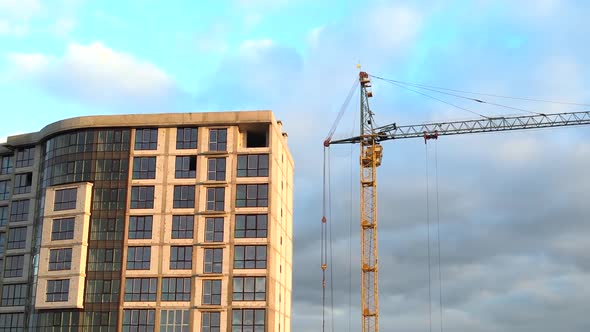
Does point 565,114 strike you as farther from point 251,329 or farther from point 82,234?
point 82,234

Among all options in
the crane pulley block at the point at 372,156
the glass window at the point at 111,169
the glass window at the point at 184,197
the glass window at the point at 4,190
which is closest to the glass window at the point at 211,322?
the glass window at the point at 184,197

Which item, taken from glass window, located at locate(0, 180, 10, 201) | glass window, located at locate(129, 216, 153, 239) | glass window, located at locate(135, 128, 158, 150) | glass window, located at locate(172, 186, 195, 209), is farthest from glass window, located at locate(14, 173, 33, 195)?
glass window, located at locate(172, 186, 195, 209)

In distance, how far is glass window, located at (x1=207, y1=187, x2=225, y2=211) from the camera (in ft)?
316

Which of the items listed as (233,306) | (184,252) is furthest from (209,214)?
(233,306)

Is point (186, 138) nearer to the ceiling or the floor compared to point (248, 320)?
→ nearer to the ceiling

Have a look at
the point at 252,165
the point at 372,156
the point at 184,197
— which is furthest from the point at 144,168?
the point at 372,156

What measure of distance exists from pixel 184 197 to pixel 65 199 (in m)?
15.6

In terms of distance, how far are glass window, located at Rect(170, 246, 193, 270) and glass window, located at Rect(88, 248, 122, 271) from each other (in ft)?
22.0

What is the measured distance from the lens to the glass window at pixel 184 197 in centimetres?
9688

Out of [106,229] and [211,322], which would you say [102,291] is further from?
[211,322]

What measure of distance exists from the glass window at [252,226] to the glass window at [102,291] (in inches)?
639

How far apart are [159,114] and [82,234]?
18.2 m

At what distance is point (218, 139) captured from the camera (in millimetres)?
98625

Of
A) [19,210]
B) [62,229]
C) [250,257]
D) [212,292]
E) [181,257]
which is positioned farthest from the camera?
[19,210]
